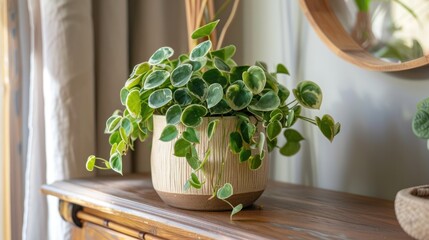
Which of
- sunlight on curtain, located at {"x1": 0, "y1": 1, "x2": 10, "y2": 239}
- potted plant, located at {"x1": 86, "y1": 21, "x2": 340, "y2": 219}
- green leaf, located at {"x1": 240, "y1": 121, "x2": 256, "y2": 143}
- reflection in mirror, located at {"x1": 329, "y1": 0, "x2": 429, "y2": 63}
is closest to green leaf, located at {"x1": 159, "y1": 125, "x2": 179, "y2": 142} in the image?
potted plant, located at {"x1": 86, "y1": 21, "x2": 340, "y2": 219}

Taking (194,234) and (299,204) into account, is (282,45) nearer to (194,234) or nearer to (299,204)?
(299,204)

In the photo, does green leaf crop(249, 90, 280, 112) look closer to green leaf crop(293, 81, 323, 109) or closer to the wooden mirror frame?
green leaf crop(293, 81, 323, 109)

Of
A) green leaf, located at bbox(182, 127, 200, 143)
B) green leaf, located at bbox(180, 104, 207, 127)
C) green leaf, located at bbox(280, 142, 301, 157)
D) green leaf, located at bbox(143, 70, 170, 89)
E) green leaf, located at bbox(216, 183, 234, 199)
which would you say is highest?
green leaf, located at bbox(143, 70, 170, 89)

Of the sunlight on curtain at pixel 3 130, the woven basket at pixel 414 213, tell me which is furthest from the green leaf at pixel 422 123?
the sunlight on curtain at pixel 3 130

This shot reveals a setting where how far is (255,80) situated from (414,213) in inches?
12.5

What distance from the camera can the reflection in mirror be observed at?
1.09m

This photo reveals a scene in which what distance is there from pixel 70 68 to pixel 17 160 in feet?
0.90

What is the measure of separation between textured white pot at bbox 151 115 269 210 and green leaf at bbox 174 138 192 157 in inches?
0.8

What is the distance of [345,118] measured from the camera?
124 cm

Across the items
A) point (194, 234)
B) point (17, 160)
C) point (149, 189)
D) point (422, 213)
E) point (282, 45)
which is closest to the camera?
point (422, 213)

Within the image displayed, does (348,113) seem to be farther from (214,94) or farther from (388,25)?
(214,94)

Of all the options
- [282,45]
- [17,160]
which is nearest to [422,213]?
[282,45]

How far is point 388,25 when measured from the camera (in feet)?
3.74

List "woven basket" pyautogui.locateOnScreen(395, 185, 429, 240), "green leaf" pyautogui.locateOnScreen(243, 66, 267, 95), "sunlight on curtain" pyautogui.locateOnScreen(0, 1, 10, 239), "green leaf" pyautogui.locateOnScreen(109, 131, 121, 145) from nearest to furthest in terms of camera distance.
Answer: "woven basket" pyautogui.locateOnScreen(395, 185, 429, 240), "green leaf" pyautogui.locateOnScreen(243, 66, 267, 95), "green leaf" pyautogui.locateOnScreen(109, 131, 121, 145), "sunlight on curtain" pyautogui.locateOnScreen(0, 1, 10, 239)
